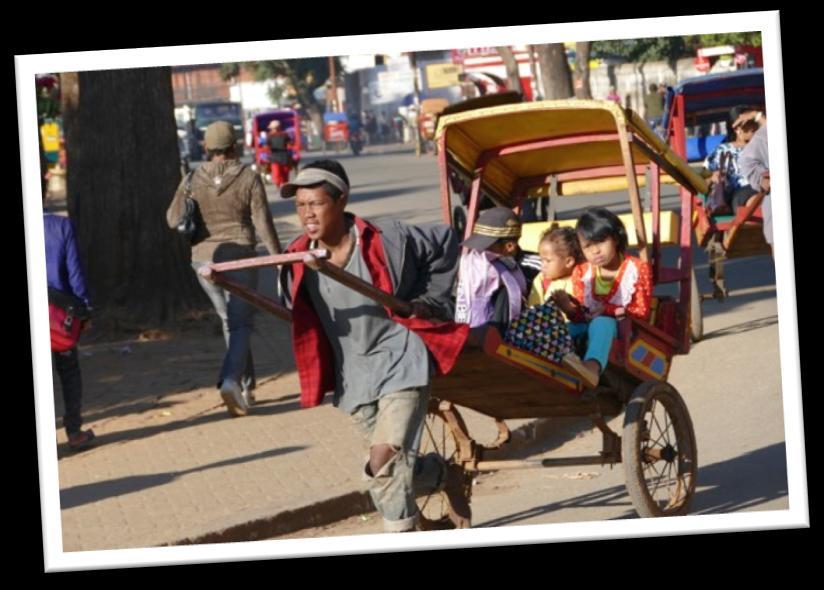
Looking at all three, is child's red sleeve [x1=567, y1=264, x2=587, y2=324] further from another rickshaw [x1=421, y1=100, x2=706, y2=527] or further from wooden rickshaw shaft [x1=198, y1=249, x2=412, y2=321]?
wooden rickshaw shaft [x1=198, y1=249, x2=412, y2=321]

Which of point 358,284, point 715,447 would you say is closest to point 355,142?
point 715,447

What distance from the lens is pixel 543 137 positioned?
8711 millimetres

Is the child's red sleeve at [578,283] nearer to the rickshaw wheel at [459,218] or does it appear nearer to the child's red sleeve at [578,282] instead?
the child's red sleeve at [578,282]

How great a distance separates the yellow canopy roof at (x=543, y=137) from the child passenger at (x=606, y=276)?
498mm

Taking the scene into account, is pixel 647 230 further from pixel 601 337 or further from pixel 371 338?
pixel 371 338

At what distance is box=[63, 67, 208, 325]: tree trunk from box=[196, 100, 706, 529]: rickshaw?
6102 millimetres

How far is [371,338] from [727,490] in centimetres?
261

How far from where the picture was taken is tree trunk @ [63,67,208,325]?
14750 mm

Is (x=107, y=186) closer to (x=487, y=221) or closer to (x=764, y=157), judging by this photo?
(x=764, y=157)

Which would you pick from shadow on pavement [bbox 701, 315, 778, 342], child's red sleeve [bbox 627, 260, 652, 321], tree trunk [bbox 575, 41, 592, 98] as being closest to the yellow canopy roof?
child's red sleeve [bbox 627, 260, 652, 321]

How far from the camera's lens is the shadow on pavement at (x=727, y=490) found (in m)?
7.78

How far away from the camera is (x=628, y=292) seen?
7.77 m

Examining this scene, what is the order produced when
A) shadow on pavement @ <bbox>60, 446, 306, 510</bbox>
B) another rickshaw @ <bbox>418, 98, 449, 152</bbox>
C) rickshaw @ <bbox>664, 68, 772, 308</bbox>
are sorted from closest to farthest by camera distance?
shadow on pavement @ <bbox>60, 446, 306, 510</bbox>
rickshaw @ <bbox>664, 68, 772, 308</bbox>
another rickshaw @ <bbox>418, 98, 449, 152</bbox>

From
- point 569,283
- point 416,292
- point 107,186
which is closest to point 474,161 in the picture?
point 569,283
